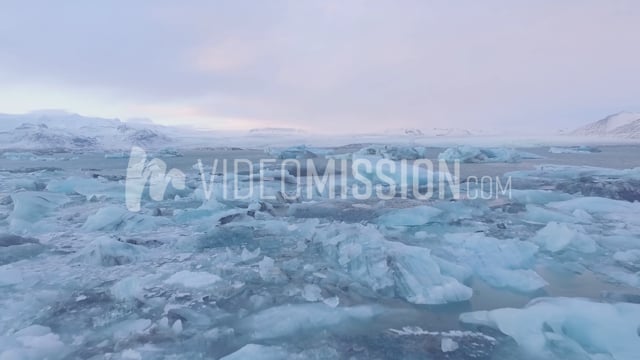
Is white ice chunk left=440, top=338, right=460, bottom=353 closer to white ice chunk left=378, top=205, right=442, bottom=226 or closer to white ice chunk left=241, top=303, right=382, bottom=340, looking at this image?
white ice chunk left=241, top=303, right=382, bottom=340

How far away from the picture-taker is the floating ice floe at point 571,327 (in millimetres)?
3174

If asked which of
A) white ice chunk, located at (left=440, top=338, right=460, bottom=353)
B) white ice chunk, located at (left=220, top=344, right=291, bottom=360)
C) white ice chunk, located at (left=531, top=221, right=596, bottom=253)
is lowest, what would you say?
white ice chunk, located at (left=440, top=338, right=460, bottom=353)

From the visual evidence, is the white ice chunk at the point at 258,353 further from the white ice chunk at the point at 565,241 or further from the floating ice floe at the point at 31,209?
the floating ice floe at the point at 31,209

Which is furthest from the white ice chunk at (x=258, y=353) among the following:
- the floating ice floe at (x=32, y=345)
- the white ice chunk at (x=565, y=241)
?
the white ice chunk at (x=565, y=241)

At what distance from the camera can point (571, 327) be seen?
3475 millimetres

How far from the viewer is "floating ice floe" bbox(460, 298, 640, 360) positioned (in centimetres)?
317

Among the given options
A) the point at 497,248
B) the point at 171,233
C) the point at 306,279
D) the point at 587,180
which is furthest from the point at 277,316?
the point at 587,180

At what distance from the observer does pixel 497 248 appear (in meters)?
5.22

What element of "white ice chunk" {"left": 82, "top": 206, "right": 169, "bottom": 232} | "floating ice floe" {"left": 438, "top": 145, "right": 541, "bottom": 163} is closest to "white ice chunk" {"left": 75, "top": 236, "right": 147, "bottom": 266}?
"white ice chunk" {"left": 82, "top": 206, "right": 169, "bottom": 232}

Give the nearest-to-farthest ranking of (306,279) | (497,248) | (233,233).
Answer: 1. (306,279)
2. (497,248)
3. (233,233)

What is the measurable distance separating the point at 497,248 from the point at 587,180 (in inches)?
316

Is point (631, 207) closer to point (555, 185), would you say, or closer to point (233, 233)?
point (555, 185)

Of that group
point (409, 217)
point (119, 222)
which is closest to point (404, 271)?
point (409, 217)

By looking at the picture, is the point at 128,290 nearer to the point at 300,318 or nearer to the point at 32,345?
the point at 32,345
